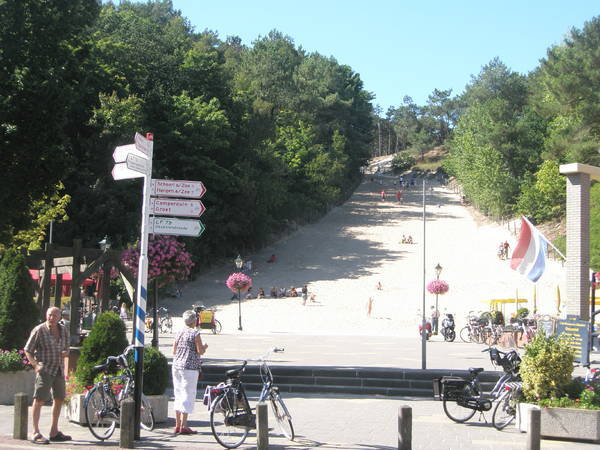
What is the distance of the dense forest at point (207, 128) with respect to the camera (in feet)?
60.8

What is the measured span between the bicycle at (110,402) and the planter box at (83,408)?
0.25 meters

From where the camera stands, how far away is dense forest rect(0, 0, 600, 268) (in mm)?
18531

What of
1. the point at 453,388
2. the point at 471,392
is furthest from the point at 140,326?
the point at 471,392

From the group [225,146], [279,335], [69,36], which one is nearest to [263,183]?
[225,146]

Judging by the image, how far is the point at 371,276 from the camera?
168ft

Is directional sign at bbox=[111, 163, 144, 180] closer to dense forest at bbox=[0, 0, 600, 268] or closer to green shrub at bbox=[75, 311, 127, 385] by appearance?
green shrub at bbox=[75, 311, 127, 385]

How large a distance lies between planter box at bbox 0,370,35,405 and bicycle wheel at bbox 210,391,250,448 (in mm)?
4842

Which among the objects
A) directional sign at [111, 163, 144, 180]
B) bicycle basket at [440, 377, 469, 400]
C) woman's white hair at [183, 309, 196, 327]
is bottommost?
bicycle basket at [440, 377, 469, 400]

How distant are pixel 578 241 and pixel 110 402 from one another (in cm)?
1354

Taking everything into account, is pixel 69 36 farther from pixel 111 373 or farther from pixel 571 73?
pixel 571 73

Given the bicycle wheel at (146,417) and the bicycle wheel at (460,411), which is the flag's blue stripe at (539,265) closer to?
the bicycle wheel at (460,411)

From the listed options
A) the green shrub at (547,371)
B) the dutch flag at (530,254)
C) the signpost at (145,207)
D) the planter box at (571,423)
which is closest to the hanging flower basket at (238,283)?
the dutch flag at (530,254)

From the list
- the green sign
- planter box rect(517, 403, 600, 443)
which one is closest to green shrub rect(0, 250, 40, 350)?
planter box rect(517, 403, 600, 443)

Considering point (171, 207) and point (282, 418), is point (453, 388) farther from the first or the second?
point (171, 207)
